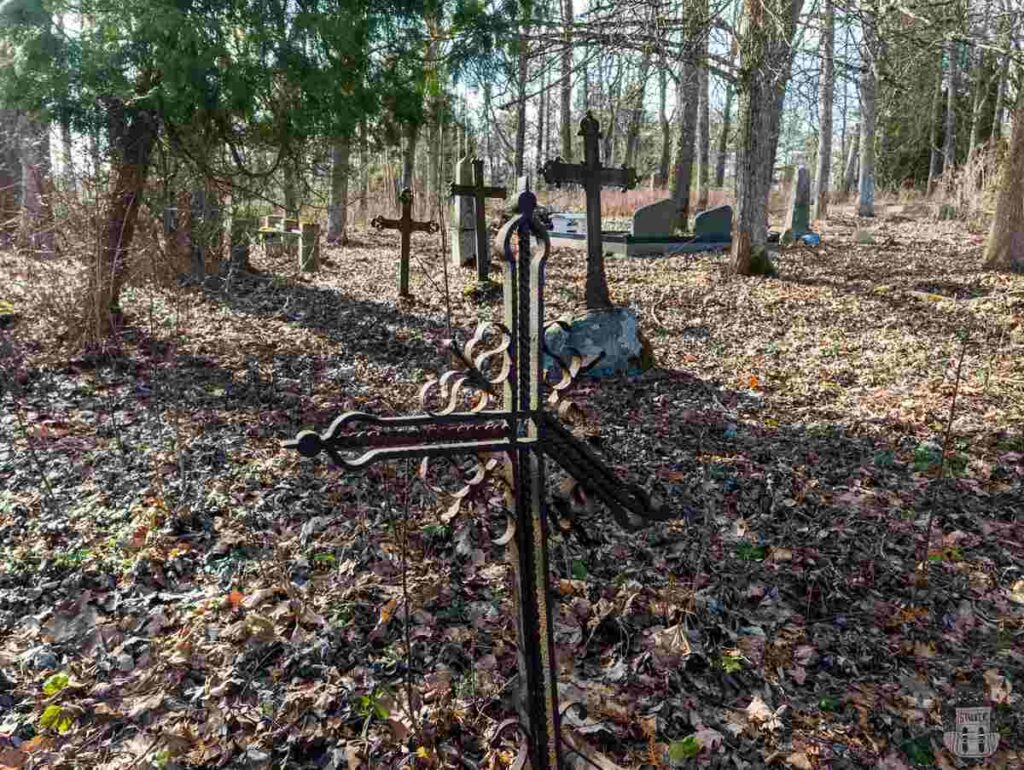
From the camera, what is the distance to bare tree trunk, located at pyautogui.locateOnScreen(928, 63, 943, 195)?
24375 mm

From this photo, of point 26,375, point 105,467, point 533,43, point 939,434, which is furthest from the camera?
point 533,43

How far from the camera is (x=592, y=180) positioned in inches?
263

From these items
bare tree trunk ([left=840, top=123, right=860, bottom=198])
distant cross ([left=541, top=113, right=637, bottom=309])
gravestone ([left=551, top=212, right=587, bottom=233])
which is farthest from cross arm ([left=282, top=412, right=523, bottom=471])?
bare tree trunk ([left=840, top=123, right=860, bottom=198])

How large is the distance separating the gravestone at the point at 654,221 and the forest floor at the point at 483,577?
7.35 m

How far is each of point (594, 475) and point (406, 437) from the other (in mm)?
469

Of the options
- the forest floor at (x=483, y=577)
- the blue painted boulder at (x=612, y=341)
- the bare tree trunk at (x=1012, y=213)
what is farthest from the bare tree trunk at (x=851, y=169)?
the forest floor at (x=483, y=577)

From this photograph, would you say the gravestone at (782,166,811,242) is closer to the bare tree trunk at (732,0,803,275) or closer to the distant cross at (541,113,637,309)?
the bare tree trunk at (732,0,803,275)

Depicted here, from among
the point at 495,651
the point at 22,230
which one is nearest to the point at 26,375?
the point at 22,230

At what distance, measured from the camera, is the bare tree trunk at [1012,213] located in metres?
9.62

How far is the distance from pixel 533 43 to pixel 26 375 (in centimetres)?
704

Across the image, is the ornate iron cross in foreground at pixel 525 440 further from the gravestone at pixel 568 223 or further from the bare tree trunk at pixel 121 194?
the gravestone at pixel 568 223

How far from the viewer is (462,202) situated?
11.2m

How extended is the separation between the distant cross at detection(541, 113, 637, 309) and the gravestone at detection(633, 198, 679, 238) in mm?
6621

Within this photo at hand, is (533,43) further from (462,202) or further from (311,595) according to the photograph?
(311,595)
